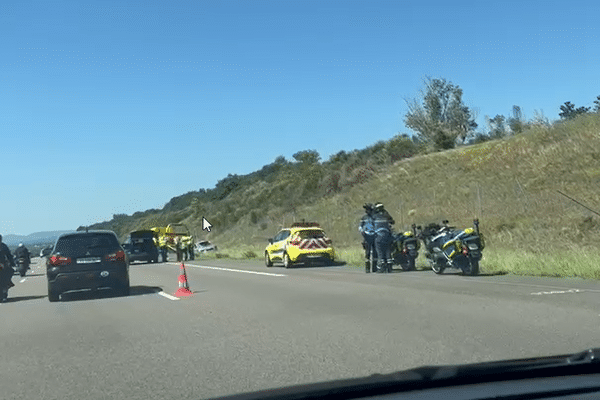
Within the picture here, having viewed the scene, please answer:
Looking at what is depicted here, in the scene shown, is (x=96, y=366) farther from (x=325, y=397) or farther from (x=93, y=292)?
(x=93, y=292)

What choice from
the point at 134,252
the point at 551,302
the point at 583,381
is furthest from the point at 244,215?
the point at 583,381

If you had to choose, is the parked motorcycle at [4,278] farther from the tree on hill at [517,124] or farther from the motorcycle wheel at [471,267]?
the tree on hill at [517,124]

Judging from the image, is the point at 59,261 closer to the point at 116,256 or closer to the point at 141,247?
the point at 116,256

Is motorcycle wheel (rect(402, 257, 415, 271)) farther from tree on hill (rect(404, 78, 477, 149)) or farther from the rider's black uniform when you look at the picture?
tree on hill (rect(404, 78, 477, 149))

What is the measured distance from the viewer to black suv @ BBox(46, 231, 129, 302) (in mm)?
16589

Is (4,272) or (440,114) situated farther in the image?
(440,114)

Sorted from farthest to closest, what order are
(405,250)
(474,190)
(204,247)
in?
1. (204,247)
2. (474,190)
3. (405,250)

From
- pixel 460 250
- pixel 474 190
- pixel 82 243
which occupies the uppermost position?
pixel 474 190

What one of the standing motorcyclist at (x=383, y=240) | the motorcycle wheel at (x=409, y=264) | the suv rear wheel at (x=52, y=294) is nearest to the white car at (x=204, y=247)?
the motorcycle wheel at (x=409, y=264)

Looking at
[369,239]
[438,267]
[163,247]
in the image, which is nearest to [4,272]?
[369,239]

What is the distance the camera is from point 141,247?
138 feet

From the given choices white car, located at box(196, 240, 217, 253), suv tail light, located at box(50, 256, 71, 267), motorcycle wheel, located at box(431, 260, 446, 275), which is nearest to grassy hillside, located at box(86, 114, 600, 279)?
motorcycle wheel, located at box(431, 260, 446, 275)

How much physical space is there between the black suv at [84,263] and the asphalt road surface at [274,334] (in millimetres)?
412

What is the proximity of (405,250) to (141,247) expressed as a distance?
23.4 m
